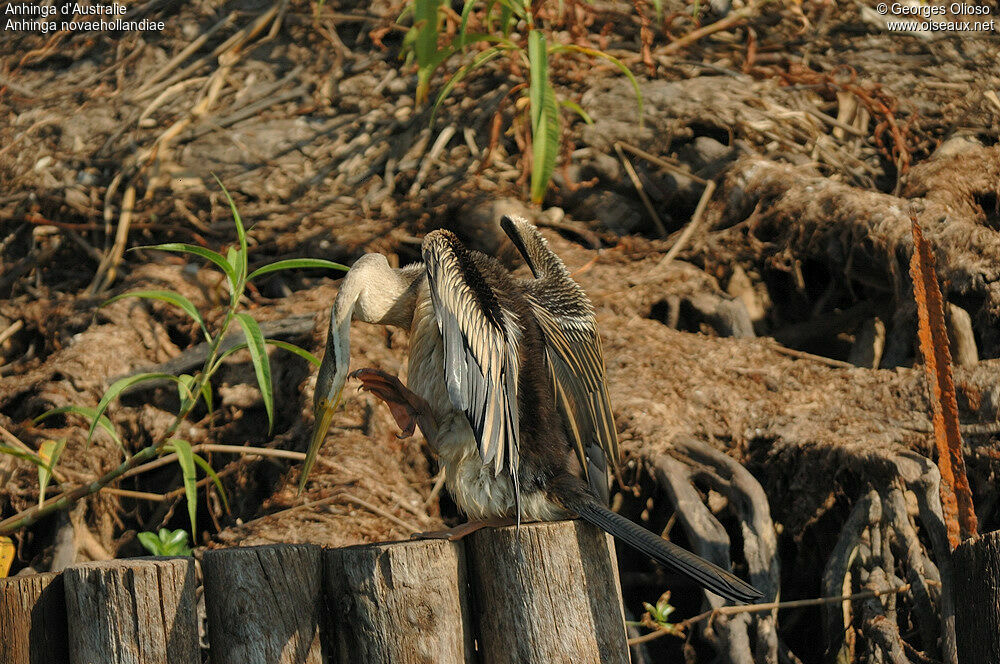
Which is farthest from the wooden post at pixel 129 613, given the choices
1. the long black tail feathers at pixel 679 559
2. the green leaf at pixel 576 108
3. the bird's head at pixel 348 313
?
the green leaf at pixel 576 108

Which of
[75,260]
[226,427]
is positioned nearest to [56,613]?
[226,427]

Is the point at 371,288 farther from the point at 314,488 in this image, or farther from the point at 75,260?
the point at 75,260

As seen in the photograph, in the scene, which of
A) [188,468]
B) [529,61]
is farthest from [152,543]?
[529,61]

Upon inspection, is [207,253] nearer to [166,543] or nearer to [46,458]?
[166,543]

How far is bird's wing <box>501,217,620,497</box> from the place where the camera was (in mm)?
2566

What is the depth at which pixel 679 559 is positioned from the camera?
6.74 ft

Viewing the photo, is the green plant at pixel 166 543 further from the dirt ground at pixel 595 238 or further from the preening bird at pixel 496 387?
the preening bird at pixel 496 387

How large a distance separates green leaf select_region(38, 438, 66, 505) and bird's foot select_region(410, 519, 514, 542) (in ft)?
5.42

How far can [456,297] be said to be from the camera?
226 centimetres

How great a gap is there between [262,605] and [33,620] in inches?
20.6

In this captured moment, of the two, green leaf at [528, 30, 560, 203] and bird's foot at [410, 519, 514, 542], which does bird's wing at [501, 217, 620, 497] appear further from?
green leaf at [528, 30, 560, 203]

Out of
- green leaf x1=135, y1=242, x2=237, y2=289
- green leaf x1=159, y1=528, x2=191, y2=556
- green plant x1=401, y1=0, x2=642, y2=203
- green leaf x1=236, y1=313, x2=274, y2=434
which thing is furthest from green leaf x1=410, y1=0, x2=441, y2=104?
green leaf x1=159, y1=528, x2=191, y2=556

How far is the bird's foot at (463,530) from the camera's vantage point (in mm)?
2232

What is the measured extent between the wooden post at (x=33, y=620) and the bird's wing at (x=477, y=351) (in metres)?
1.04
